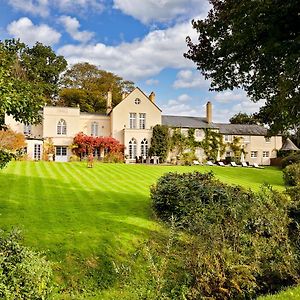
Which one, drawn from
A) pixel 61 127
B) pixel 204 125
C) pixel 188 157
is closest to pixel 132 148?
pixel 188 157

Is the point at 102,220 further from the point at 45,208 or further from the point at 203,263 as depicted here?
the point at 203,263

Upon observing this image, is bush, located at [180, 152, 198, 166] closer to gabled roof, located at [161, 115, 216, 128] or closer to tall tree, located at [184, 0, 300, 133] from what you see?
gabled roof, located at [161, 115, 216, 128]

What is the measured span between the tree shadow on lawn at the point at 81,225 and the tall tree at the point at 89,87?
141 feet

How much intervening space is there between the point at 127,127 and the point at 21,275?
39.4 metres

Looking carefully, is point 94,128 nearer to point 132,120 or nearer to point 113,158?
point 132,120

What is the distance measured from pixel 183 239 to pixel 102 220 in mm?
3161

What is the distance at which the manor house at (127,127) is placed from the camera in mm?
42531

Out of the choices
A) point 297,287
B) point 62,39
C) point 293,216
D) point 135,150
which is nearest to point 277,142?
point 135,150

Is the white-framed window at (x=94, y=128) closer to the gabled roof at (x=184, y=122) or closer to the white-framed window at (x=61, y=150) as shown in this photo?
the white-framed window at (x=61, y=150)

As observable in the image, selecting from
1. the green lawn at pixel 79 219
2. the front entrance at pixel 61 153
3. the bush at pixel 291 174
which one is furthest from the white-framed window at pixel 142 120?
the green lawn at pixel 79 219

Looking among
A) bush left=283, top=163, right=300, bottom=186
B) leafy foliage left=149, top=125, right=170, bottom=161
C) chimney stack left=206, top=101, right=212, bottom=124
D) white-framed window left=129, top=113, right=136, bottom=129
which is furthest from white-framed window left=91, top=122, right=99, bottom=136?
bush left=283, top=163, right=300, bottom=186

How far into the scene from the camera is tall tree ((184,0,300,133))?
9258mm

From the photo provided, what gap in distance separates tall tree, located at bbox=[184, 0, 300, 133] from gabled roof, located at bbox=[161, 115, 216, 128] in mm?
34365

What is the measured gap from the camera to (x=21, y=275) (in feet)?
20.2
